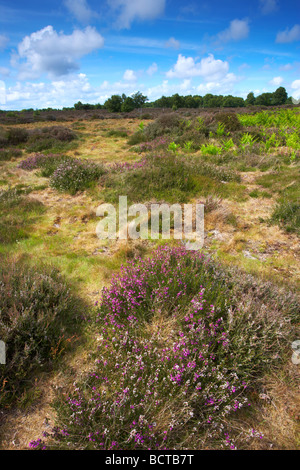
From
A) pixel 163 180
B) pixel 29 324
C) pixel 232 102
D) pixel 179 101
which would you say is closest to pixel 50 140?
pixel 163 180

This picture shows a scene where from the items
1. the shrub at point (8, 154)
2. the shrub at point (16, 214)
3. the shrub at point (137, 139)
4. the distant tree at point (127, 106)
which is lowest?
the shrub at point (16, 214)

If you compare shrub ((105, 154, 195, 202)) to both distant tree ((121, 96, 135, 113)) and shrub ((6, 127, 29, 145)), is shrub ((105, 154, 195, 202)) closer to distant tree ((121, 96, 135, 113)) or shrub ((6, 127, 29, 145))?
shrub ((6, 127, 29, 145))

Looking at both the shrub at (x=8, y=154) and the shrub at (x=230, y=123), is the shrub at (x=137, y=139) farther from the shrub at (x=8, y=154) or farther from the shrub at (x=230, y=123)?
the shrub at (x=8, y=154)

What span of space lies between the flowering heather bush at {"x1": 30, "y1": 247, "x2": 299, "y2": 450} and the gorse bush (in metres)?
0.49

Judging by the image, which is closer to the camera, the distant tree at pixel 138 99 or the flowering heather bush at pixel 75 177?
the flowering heather bush at pixel 75 177

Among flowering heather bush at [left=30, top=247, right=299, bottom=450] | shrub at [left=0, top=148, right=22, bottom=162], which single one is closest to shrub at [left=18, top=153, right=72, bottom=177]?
shrub at [left=0, top=148, right=22, bottom=162]

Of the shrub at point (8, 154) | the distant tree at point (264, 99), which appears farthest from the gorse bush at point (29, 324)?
the distant tree at point (264, 99)

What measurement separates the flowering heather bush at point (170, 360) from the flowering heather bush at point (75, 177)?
5183 millimetres

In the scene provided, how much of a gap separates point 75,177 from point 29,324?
20.3 ft

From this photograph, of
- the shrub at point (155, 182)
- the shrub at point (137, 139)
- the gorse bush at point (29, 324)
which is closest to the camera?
the gorse bush at point (29, 324)

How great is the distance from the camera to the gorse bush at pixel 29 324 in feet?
7.77
